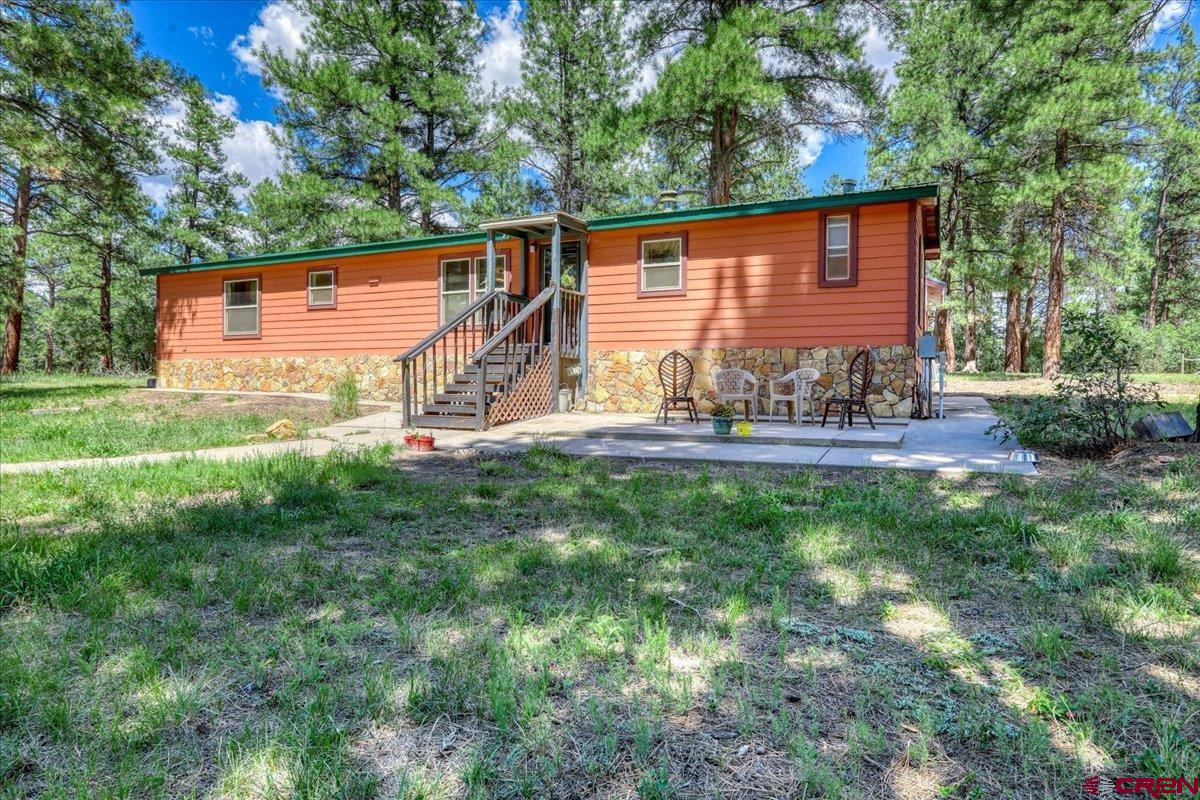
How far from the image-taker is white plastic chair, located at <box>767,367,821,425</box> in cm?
768

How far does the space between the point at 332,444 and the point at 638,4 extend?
13.2 m

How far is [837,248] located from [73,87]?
39.4 ft

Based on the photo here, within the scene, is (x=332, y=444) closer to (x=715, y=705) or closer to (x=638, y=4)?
(x=715, y=705)

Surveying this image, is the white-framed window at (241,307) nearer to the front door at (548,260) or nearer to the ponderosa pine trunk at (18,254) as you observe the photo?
the ponderosa pine trunk at (18,254)

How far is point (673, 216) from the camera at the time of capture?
9414mm

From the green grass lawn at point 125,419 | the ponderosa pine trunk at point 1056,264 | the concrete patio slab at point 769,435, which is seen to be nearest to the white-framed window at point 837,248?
the concrete patio slab at point 769,435

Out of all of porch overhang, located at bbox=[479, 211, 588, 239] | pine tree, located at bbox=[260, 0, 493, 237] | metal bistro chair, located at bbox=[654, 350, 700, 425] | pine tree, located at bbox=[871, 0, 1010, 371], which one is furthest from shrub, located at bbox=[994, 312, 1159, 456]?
pine tree, located at bbox=[260, 0, 493, 237]

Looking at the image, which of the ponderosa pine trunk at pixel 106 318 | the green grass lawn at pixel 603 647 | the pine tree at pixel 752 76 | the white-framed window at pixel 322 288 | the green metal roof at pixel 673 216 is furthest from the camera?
the ponderosa pine trunk at pixel 106 318

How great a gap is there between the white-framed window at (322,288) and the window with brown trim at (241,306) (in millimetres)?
1377

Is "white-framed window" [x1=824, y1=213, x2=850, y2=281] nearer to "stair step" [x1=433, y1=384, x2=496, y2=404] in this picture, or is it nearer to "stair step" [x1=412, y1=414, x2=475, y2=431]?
"stair step" [x1=433, y1=384, x2=496, y2=404]

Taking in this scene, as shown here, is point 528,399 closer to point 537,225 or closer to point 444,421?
point 444,421

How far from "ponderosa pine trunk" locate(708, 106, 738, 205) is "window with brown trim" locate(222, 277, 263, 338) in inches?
399

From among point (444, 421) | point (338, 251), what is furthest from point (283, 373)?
point (444, 421)

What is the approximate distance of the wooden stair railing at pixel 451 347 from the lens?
800cm
